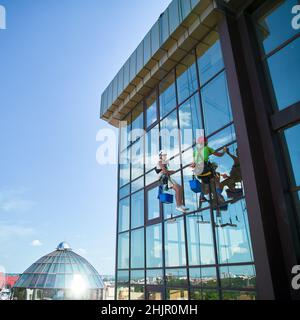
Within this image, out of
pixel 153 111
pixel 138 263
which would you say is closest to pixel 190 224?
pixel 138 263

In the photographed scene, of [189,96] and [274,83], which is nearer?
[274,83]

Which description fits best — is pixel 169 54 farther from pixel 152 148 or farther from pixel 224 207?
pixel 224 207

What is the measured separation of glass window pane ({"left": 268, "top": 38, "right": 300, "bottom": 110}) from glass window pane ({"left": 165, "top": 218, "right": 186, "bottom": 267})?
4803 millimetres

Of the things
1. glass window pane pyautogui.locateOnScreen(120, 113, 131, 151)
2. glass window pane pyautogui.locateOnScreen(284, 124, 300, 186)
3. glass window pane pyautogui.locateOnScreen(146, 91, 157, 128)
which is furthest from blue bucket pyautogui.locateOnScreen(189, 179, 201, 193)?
glass window pane pyautogui.locateOnScreen(120, 113, 131, 151)

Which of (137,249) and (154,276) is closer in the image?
(154,276)

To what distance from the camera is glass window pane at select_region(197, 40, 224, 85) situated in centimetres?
837

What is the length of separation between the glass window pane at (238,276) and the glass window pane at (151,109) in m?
6.80

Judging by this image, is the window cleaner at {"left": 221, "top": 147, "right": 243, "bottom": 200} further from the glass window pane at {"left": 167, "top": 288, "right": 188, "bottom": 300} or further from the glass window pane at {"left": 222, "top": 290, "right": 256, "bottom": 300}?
the glass window pane at {"left": 167, "top": 288, "right": 188, "bottom": 300}

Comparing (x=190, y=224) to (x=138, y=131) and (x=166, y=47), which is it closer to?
(x=138, y=131)

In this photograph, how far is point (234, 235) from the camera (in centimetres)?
668

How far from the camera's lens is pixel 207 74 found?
8.71 m

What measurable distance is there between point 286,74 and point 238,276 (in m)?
5.15

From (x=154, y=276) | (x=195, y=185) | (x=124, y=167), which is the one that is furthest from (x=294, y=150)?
(x=124, y=167)

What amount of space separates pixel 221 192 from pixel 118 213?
6538 mm
